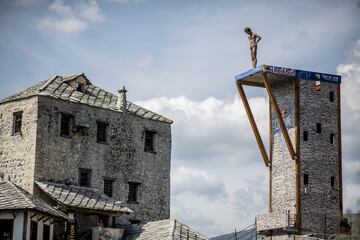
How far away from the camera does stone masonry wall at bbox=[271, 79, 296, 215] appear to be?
4691cm

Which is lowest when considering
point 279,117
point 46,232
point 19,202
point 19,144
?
point 46,232

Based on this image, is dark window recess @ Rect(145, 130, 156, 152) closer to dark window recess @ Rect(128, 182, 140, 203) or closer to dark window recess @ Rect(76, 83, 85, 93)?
dark window recess @ Rect(128, 182, 140, 203)

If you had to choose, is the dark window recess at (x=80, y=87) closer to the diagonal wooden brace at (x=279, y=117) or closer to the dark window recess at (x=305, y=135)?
the diagonal wooden brace at (x=279, y=117)

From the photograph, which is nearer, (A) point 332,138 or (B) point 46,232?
(B) point 46,232

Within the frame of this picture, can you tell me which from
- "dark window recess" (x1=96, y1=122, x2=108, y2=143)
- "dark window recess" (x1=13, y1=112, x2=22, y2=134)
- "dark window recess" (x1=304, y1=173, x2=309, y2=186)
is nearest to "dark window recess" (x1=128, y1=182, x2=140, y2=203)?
"dark window recess" (x1=96, y1=122, x2=108, y2=143)

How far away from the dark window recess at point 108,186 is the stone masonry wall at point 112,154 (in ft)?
0.89

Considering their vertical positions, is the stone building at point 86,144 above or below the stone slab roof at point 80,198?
above

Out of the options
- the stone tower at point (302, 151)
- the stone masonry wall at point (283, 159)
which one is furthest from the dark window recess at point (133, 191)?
the stone masonry wall at point (283, 159)

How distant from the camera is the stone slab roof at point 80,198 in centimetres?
4166

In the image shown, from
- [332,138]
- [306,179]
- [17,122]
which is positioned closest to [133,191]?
[17,122]

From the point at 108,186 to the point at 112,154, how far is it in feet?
6.50

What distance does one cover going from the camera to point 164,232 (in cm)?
4078

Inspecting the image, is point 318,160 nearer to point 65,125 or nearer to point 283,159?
point 283,159

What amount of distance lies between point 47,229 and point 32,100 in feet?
28.3
